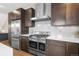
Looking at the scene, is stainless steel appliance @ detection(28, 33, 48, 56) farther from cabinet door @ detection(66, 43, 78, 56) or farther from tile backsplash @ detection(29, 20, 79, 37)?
cabinet door @ detection(66, 43, 78, 56)

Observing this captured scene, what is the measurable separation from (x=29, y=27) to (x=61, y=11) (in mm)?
695

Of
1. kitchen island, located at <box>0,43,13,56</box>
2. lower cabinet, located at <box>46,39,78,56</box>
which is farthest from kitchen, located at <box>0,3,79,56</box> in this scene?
kitchen island, located at <box>0,43,13,56</box>

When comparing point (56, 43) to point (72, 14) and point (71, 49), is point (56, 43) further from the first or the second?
point (72, 14)

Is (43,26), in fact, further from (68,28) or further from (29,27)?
(68,28)

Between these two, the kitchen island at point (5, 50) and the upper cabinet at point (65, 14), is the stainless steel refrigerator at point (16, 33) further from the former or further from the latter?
the upper cabinet at point (65, 14)

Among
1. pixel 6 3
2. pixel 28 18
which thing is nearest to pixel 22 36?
pixel 28 18

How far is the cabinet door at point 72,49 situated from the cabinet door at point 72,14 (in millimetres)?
396

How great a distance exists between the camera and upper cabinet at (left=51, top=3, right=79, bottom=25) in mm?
1380

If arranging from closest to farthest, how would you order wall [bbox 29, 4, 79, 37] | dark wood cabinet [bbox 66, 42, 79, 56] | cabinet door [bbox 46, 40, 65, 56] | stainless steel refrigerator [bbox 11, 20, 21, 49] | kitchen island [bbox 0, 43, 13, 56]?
kitchen island [bbox 0, 43, 13, 56] < dark wood cabinet [bbox 66, 42, 79, 56] < cabinet door [bbox 46, 40, 65, 56] < stainless steel refrigerator [bbox 11, 20, 21, 49] < wall [bbox 29, 4, 79, 37]

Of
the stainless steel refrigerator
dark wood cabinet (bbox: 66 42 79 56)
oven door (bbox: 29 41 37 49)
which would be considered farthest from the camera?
oven door (bbox: 29 41 37 49)

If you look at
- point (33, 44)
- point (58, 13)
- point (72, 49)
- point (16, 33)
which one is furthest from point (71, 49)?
point (16, 33)

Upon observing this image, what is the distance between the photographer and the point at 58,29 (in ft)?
5.79

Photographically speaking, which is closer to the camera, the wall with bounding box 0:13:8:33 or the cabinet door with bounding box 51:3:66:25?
the wall with bounding box 0:13:8:33

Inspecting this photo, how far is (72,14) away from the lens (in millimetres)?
1422
